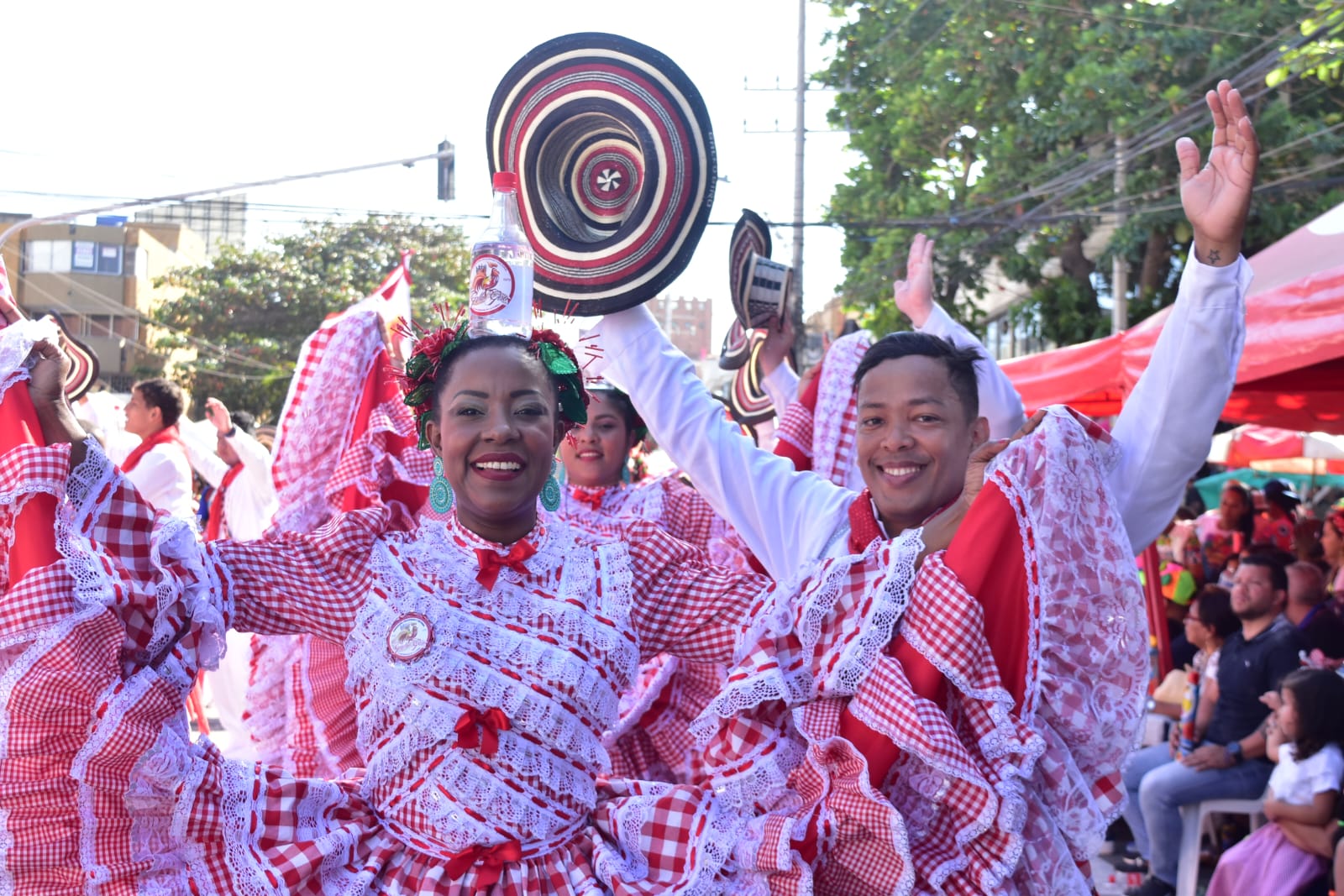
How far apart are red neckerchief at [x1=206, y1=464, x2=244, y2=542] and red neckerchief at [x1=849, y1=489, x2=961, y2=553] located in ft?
19.2

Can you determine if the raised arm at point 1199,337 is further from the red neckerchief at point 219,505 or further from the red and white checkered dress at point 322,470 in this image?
the red neckerchief at point 219,505

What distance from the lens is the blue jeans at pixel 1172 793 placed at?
6.16 m

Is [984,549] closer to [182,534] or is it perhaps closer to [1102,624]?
[1102,624]

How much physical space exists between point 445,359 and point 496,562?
464 millimetres

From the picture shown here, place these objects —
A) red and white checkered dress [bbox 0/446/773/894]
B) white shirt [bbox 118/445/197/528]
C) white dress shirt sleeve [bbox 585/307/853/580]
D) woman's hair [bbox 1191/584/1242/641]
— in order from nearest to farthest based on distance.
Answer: red and white checkered dress [bbox 0/446/773/894] < white dress shirt sleeve [bbox 585/307/853/580] < woman's hair [bbox 1191/584/1242/641] < white shirt [bbox 118/445/197/528]

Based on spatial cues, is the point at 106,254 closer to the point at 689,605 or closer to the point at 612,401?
the point at 612,401

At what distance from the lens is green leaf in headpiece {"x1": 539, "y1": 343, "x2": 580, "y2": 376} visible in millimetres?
2844

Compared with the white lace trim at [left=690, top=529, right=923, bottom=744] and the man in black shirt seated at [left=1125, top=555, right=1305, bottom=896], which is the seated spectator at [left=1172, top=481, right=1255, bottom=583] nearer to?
the man in black shirt seated at [left=1125, top=555, right=1305, bottom=896]

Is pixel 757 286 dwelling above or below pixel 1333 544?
above

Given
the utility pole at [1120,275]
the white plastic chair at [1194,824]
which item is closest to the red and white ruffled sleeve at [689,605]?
the white plastic chair at [1194,824]

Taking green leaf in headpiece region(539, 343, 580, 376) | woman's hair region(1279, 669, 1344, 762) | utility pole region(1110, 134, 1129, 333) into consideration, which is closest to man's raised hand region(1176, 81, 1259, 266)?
green leaf in headpiece region(539, 343, 580, 376)

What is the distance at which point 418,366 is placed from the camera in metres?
2.88

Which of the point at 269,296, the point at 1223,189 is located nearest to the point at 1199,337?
the point at 1223,189

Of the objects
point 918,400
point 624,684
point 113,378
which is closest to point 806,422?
point 918,400
